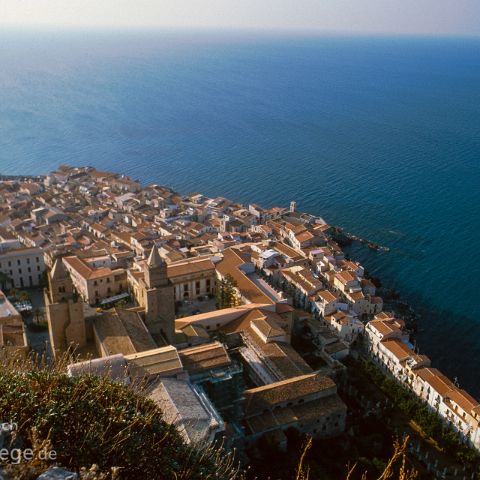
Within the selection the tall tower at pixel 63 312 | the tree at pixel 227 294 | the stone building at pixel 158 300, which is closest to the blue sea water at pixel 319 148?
the tree at pixel 227 294

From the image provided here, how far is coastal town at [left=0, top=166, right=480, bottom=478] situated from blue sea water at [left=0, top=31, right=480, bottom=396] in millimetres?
5536

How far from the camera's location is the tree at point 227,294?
32781 mm

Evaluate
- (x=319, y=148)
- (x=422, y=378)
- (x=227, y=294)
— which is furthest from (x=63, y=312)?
(x=319, y=148)

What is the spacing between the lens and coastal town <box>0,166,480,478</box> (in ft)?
71.7

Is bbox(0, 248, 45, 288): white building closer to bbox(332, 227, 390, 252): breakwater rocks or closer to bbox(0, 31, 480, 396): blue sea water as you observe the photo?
bbox(332, 227, 390, 252): breakwater rocks

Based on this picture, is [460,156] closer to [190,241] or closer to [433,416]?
[190,241]

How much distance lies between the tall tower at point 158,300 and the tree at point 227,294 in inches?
276

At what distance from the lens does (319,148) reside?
7762 centimetres

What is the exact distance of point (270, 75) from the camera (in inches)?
5822

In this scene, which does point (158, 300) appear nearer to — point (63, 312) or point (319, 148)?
point (63, 312)

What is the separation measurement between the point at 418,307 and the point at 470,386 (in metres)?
8.75

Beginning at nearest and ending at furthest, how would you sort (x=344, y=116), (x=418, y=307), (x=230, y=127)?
(x=418, y=307) → (x=230, y=127) → (x=344, y=116)

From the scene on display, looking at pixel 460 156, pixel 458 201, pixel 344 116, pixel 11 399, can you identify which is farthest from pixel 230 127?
pixel 11 399

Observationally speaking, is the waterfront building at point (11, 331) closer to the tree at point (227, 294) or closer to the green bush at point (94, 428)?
the tree at point (227, 294)
